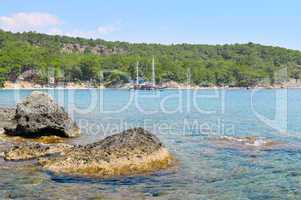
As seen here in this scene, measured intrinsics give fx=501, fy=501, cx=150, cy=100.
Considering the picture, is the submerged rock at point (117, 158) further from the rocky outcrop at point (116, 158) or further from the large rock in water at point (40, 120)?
the large rock in water at point (40, 120)

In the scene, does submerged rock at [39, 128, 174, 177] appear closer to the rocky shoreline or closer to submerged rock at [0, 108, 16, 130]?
the rocky shoreline

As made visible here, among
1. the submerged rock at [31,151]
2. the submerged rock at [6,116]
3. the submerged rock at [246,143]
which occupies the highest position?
the submerged rock at [6,116]

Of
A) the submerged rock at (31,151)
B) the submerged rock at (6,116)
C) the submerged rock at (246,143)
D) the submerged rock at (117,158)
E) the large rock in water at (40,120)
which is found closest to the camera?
the submerged rock at (117,158)

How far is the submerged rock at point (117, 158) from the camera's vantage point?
22.8m

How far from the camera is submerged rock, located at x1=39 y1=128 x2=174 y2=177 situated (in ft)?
74.8

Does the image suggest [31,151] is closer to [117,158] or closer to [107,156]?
[107,156]

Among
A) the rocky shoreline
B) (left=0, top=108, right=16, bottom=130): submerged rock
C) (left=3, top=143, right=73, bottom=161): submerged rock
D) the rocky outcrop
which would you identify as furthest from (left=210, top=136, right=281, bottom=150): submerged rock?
(left=0, top=108, right=16, bottom=130): submerged rock

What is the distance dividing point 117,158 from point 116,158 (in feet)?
0.16

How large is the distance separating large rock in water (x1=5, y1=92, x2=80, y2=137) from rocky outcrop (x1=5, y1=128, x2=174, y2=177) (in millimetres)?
7970

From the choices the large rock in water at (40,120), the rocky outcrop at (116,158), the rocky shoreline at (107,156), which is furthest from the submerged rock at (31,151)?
the large rock in water at (40,120)

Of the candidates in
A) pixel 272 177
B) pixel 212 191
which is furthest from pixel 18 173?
pixel 272 177

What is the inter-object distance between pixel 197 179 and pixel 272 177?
11.5 feet

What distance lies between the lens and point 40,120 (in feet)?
111

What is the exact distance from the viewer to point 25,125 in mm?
34031
